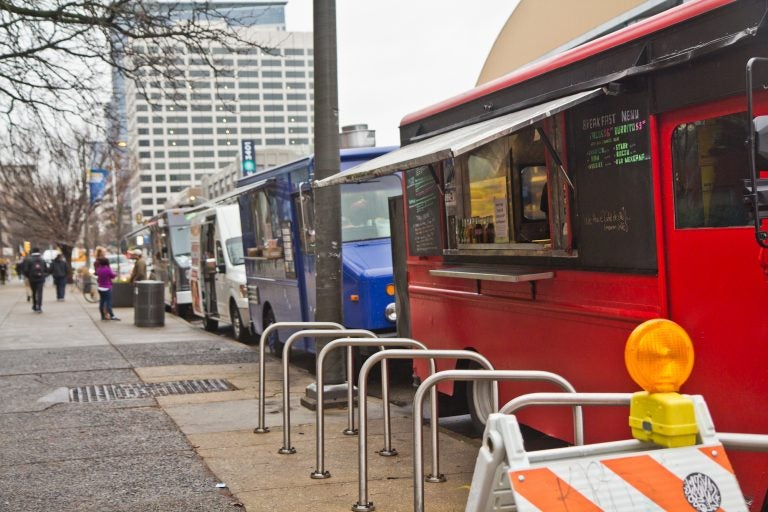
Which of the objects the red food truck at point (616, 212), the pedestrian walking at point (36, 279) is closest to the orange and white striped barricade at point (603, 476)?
the red food truck at point (616, 212)

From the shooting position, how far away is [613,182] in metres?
5.32

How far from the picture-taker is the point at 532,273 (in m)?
6.20

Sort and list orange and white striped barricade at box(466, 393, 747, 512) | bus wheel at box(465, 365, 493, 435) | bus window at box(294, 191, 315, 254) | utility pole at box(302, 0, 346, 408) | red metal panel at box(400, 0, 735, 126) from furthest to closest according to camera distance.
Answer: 1. bus window at box(294, 191, 315, 254)
2. utility pole at box(302, 0, 346, 408)
3. bus wheel at box(465, 365, 493, 435)
4. red metal panel at box(400, 0, 735, 126)
5. orange and white striped barricade at box(466, 393, 747, 512)

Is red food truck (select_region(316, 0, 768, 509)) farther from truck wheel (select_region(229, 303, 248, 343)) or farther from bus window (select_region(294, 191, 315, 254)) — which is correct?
truck wheel (select_region(229, 303, 248, 343))

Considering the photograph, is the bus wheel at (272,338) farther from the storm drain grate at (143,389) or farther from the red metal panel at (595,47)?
the red metal panel at (595,47)

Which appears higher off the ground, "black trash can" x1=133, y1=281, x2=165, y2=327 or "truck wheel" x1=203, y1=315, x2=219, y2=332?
"black trash can" x1=133, y1=281, x2=165, y2=327

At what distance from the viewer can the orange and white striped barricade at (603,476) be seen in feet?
9.66

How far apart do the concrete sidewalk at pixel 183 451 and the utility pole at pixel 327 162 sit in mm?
1135

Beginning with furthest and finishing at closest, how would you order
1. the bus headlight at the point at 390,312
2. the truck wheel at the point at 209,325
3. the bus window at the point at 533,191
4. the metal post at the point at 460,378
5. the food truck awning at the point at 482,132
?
the truck wheel at the point at 209,325 < the bus headlight at the point at 390,312 < the bus window at the point at 533,191 < the food truck awning at the point at 482,132 < the metal post at the point at 460,378

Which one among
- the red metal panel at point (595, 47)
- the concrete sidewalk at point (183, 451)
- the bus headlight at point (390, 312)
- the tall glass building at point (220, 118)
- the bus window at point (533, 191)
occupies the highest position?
the tall glass building at point (220, 118)

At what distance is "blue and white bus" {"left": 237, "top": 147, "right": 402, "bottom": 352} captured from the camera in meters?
11.3

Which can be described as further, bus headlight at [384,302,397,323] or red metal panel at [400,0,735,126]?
bus headlight at [384,302,397,323]

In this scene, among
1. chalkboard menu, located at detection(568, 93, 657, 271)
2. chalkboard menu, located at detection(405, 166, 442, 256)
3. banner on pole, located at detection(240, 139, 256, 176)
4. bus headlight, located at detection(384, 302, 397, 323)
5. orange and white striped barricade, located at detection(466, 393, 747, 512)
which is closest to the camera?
orange and white striped barricade, located at detection(466, 393, 747, 512)

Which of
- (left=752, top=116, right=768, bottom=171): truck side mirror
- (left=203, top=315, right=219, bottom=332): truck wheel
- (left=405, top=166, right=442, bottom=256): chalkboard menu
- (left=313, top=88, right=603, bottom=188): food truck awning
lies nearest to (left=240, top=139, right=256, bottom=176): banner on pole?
(left=203, top=315, right=219, bottom=332): truck wheel
